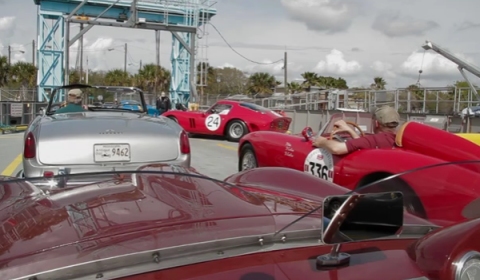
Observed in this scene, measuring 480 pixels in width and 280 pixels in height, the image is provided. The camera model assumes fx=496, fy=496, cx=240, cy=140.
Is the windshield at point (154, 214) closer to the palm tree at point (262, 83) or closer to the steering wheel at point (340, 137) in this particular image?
the steering wheel at point (340, 137)

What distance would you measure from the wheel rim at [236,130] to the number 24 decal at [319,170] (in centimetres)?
950

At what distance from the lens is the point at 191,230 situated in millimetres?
1679

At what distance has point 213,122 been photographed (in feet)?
50.5

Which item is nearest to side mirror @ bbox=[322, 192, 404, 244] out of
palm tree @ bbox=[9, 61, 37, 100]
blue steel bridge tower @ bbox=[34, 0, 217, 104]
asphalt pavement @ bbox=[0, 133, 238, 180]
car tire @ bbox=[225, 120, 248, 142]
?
asphalt pavement @ bbox=[0, 133, 238, 180]

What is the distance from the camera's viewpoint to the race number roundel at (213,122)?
1533 centimetres

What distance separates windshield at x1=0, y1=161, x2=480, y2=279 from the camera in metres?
1.54

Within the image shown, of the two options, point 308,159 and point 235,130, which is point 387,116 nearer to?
point 308,159

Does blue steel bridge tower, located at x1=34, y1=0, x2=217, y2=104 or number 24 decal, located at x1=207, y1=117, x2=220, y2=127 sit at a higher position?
blue steel bridge tower, located at x1=34, y1=0, x2=217, y2=104

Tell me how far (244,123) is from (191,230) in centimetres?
1325

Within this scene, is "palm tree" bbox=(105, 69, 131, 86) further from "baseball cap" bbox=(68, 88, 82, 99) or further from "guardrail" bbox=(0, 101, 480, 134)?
"baseball cap" bbox=(68, 88, 82, 99)

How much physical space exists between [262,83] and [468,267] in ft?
164

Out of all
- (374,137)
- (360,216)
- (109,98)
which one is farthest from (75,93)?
(360,216)

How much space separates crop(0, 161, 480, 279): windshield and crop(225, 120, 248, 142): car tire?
12.3 meters

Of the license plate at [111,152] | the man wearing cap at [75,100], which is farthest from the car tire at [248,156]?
the license plate at [111,152]
